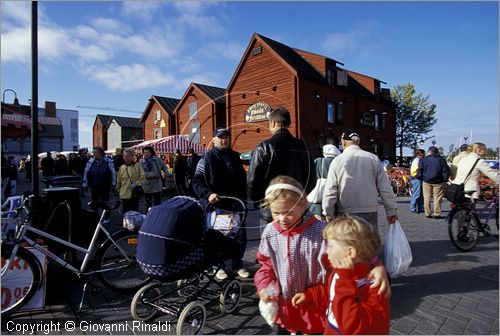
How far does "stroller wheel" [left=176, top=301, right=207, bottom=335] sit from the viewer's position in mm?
2734

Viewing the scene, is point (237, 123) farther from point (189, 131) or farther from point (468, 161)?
point (468, 161)

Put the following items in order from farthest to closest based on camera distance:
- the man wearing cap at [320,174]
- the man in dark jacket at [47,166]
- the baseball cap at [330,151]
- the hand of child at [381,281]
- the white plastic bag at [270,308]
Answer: the man in dark jacket at [47,166] < the baseball cap at [330,151] < the man wearing cap at [320,174] < the white plastic bag at [270,308] < the hand of child at [381,281]

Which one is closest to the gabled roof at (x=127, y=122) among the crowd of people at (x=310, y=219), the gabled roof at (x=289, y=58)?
the gabled roof at (x=289, y=58)

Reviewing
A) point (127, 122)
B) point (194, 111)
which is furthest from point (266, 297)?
point (127, 122)

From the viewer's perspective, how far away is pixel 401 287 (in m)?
3.80

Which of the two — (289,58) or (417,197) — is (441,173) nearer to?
(417,197)

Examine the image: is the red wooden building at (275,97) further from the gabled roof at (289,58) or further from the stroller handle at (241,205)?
the stroller handle at (241,205)

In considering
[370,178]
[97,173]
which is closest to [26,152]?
[97,173]

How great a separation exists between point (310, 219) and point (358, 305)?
1.85 feet

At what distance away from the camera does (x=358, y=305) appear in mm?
1577

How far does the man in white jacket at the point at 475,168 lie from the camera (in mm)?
3898

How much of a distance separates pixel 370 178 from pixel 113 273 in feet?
10.7

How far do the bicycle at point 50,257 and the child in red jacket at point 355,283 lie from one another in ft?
9.30

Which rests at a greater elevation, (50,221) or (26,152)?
(26,152)
